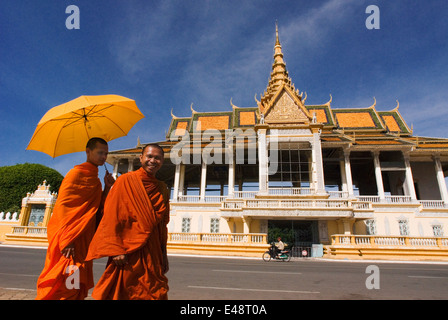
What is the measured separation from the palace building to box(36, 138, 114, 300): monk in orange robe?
12098mm

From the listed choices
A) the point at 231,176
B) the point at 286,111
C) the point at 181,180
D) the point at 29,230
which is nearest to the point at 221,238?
the point at 231,176

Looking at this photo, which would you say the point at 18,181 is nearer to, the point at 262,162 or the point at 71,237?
the point at 262,162

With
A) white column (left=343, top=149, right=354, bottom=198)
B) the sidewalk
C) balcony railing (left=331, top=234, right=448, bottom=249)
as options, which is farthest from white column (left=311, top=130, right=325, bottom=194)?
the sidewalk

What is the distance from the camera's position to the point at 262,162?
60.2 ft

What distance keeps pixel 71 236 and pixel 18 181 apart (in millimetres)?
33272

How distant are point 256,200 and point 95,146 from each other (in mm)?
13657

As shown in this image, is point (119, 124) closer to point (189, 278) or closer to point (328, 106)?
point (189, 278)

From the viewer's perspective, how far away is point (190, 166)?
24.1 metres

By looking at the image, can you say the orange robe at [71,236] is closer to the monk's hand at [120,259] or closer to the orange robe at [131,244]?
the orange robe at [131,244]

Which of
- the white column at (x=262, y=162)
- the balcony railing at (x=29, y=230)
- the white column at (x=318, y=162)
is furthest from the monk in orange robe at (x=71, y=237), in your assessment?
the balcony railing at (x=29, y=230)

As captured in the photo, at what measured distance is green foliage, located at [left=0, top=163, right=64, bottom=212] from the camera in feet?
89.3

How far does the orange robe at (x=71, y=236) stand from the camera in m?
2.63

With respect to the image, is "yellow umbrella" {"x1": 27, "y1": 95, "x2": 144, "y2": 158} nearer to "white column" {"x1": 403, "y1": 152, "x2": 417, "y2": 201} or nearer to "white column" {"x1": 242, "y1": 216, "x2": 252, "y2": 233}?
"white column" {"x1": 242, "y1": 216, "x2": 252, "y2": 233}
